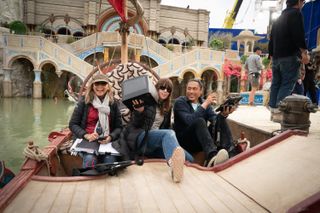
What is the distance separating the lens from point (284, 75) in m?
3.38

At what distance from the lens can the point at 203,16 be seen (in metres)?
22.7

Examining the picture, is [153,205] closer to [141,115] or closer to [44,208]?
[44,208]

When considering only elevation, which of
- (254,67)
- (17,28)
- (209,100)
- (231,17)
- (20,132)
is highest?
(231,17)

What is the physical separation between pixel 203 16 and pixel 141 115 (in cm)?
2181

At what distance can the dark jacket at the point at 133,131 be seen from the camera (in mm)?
2518

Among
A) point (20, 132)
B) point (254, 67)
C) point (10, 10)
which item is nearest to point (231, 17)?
point (10, 10)

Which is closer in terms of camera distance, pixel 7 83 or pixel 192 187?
pixel 192 187

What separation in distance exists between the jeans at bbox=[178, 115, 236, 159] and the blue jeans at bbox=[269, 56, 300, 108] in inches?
39.2

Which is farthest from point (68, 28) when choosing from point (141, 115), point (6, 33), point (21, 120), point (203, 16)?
point (141, 115)

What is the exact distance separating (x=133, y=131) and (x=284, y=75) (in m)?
2.04

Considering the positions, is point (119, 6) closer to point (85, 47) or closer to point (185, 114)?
point (185, 114)

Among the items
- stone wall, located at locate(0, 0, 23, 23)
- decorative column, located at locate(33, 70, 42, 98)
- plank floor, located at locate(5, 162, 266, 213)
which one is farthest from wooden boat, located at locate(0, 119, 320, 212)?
stone wall, located at locate(0, 0, 23, 23)

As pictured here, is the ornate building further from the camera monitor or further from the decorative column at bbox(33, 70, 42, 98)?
the camera monitor

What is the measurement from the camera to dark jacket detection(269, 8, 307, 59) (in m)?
3.15
